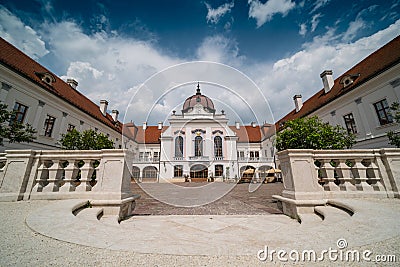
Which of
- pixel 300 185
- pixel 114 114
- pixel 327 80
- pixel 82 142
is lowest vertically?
pixel 300 185

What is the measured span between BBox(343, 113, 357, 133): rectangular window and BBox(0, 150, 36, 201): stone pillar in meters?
22.5

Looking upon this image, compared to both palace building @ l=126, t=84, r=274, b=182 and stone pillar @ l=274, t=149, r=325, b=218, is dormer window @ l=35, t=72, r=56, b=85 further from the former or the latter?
stone pillar @ l=274, t=149, r=325, b=218

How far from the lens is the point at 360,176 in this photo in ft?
14.4

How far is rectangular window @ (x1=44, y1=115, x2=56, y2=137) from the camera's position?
16.9 m

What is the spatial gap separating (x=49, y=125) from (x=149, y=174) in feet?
49.7

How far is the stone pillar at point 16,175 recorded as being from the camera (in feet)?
13.7

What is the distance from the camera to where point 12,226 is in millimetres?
2453

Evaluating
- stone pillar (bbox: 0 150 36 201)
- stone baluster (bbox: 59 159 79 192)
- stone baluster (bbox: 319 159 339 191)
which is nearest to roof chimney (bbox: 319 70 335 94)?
stone baluster (bbox: 319 159 339 191)

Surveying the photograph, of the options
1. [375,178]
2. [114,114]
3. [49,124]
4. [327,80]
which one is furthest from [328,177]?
[114,114]

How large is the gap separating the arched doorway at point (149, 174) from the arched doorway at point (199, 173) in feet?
19.6

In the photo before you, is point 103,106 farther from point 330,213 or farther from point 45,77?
point 330,213

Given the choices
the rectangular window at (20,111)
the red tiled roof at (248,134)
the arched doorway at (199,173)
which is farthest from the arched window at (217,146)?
the rectangular window at (20,111)

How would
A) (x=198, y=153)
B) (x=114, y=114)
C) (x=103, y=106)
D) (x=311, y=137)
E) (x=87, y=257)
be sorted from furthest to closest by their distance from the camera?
(x=114, y=114)
(x=103, y=106)
(x=198, y=153)
(x=311, y=137)
(x=87, y=257)

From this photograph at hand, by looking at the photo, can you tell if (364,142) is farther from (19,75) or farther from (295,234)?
(19,75)
